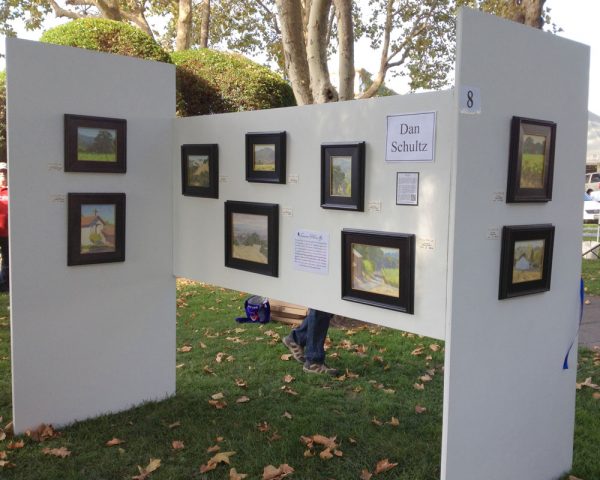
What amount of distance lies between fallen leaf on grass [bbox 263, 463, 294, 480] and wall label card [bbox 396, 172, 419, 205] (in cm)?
174

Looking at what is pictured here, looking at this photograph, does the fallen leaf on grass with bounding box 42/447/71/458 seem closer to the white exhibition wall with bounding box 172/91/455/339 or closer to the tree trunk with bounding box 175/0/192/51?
the white exhibition wall with bounding box 172/91/455/339

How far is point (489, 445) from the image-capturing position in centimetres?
340

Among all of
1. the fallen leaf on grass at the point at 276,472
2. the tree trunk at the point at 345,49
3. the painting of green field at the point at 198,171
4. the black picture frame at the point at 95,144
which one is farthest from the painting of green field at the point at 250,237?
the tree trunk at the point at 345,49

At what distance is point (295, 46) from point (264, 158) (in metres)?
4.29

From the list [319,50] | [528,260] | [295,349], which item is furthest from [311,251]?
[319,50]

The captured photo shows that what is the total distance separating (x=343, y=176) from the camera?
3.71 metres

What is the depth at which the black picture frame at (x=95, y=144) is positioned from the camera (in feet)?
14.6

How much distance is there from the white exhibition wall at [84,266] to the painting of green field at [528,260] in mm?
2820

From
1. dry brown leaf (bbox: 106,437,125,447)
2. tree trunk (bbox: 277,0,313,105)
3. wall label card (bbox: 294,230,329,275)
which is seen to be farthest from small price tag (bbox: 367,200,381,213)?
tree trunk (bbox: 277,0,313,105)

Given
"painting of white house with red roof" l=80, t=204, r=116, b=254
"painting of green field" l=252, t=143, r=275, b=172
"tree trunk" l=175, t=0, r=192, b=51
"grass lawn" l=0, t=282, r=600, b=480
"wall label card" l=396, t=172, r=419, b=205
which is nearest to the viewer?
"wall label card" l=396, t=172, r=419, b=205

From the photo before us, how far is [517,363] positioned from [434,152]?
4.16 feet

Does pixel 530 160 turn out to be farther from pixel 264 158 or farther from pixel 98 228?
pixel 98 228

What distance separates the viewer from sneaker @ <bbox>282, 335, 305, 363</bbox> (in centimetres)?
609

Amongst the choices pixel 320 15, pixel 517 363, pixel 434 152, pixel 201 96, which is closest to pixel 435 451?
pixel 517 363
